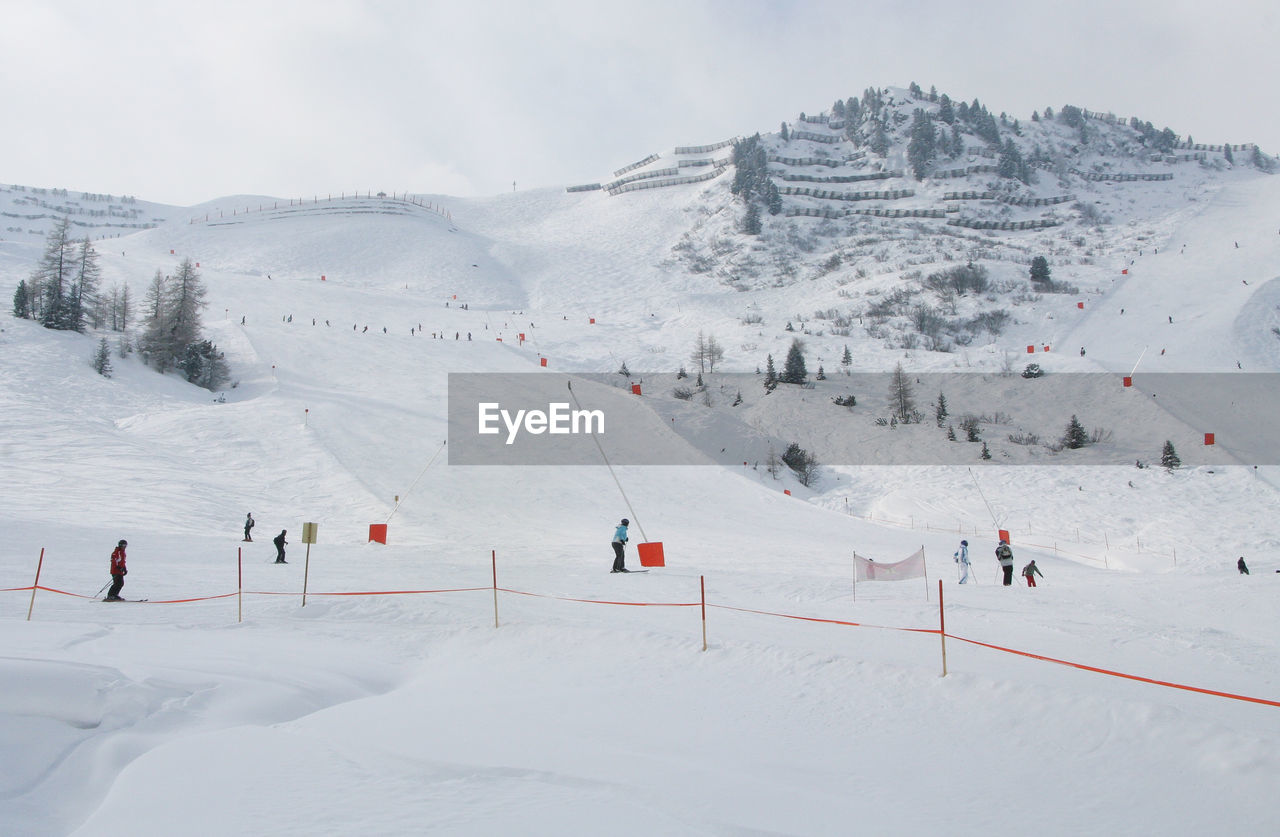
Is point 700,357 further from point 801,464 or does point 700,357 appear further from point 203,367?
point 203,367

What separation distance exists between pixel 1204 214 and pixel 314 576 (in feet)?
377

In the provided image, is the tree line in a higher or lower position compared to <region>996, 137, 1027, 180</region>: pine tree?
lower

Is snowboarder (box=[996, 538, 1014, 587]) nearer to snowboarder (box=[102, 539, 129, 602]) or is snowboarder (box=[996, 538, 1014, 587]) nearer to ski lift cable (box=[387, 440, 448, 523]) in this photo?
ski lift cable (box=[387, 440, 448, 523])

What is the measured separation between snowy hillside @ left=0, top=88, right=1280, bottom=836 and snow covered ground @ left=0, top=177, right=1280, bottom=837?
0.06 m

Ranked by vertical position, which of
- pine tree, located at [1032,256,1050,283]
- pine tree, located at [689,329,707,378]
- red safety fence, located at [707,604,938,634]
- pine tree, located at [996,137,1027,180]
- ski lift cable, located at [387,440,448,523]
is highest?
pine tree, located at [996,137,1027,180]

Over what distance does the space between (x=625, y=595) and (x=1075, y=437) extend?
36.6m

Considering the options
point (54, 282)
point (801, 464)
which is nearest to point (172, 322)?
Result: point (54, 282)

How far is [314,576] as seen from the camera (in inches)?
580

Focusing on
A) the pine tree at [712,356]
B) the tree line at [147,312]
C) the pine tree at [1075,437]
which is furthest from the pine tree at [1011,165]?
the tree line at [147,312]

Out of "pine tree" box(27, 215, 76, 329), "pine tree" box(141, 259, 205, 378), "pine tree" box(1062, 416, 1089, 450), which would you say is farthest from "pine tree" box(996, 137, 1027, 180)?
"pine tree" box(27, 215, 76, 329)

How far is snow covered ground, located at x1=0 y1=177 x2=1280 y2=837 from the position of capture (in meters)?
4.88

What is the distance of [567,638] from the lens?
9.62m

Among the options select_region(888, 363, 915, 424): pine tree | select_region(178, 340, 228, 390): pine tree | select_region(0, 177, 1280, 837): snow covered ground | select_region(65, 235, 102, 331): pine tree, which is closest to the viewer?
select_region(0, 177, 1280, 837): snow covered ground

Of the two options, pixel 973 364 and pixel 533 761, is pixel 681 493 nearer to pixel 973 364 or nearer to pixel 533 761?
pixel 533 761
